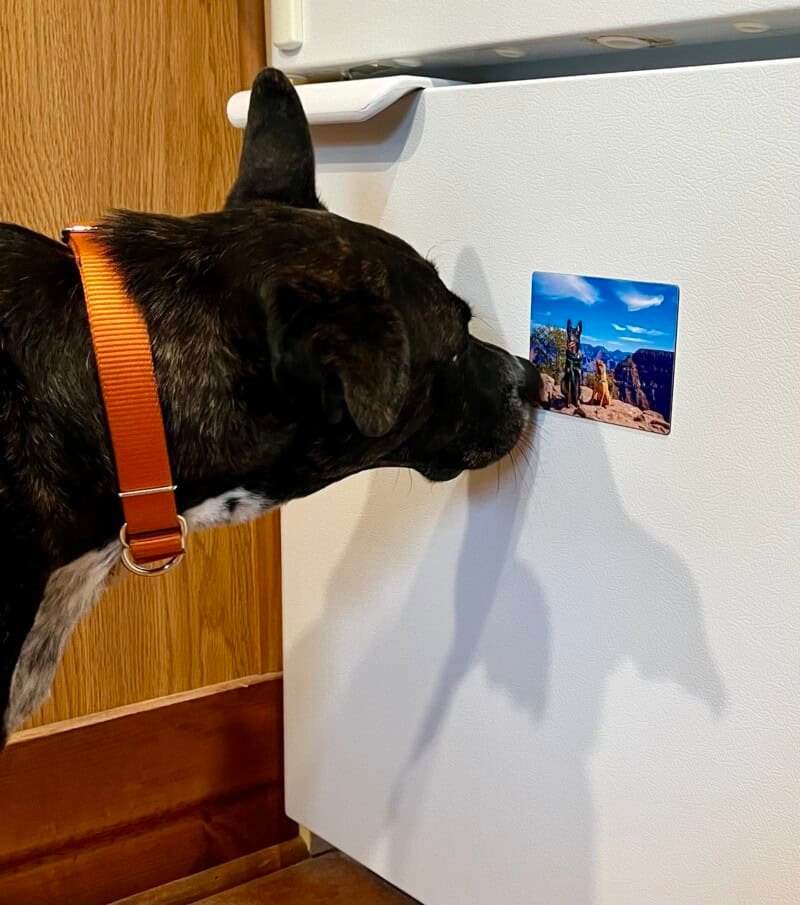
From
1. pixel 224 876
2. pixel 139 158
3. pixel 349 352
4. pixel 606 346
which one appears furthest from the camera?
pixel 224 876

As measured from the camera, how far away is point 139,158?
152cm

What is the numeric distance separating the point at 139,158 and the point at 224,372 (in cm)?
64

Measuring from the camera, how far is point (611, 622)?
1158mm

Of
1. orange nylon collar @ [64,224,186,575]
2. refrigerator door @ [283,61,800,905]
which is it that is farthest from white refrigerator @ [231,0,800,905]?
orange nylon collar @ [64,224,186,575]

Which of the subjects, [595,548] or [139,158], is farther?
[139,158]

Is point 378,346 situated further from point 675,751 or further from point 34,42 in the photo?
point 34,42

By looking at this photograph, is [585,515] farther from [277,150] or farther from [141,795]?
[141,795]

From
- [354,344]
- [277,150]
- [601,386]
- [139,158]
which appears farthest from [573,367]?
[139,158]

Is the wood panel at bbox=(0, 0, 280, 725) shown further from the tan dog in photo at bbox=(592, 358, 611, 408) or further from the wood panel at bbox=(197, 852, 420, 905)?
the tan dog in photo at bbox=(592, 358, 611, 408)

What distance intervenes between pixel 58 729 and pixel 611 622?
0.91 m

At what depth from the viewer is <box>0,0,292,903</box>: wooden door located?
1.44 metres

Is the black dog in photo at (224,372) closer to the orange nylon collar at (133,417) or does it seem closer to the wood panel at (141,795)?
the orange nylon collar at (133,417)

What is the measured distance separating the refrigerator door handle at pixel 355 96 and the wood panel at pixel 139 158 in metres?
0.26

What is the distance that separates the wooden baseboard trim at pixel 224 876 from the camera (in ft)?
5.65
